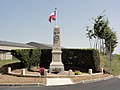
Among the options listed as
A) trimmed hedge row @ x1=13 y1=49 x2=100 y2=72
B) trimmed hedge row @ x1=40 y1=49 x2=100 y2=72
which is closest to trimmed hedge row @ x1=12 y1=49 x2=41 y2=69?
trimmed hedge row @ x1=13 y1=49 x2=100 y2=72

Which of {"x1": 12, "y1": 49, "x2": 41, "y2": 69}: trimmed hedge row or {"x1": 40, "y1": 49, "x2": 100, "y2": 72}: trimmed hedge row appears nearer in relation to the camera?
{"x1": 12, "y1": 49, "x2": 41, "y2": 69}: trimmed hedge row

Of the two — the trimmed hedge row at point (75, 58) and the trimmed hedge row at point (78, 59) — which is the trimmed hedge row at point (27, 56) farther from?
the trimmed hedge row at point (78, 59)

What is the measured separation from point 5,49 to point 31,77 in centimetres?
3795

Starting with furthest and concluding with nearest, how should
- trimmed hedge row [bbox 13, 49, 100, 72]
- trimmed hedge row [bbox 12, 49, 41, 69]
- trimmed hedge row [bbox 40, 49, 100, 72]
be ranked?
1. trimmed hedge row [bbox 40, 49, 100, 72]
2. trimmed hedge row [bbox 13, 49, 100, 72]
3. trimmed hedge row [bbox 12, 49, 41, 69]

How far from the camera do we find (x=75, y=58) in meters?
31.2

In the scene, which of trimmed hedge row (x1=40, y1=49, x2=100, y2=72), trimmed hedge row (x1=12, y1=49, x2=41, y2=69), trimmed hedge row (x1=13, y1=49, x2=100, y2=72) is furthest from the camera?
trimmed hedge row (x1=40, y1=49, x2=100, y2=72)

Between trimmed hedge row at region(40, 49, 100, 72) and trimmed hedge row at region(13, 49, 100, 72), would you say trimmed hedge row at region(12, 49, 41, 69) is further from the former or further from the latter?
trimmed hedge row at region(40, 49, 100, 72)

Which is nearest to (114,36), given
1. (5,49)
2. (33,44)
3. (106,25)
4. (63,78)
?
(106,25)

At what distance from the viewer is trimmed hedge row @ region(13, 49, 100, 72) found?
29.2 m

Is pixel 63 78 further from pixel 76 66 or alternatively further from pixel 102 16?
pixel 102 16

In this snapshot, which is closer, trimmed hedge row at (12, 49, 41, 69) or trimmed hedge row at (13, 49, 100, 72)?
trimmed hedge row at (12, 49, 41, 69)

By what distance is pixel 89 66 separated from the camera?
29.9m

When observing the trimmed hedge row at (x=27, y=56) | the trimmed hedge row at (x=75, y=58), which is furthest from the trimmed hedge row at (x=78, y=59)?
the trimmed hedge row at (x=27, y=56)

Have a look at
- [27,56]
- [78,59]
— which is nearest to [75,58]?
[78,59]
